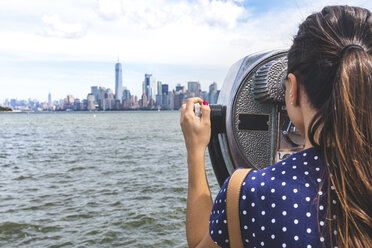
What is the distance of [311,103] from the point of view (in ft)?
3.14

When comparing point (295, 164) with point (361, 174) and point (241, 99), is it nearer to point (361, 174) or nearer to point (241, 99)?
point (361, 174)

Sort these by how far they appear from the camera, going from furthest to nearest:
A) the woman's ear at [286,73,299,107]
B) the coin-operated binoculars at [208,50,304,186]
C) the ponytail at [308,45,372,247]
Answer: the coin-operated binoculars at [208,50,304,186] → the woman's ear at [286,73,299,107] → the ponytail at [308,45,372,247]

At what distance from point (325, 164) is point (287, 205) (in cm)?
13

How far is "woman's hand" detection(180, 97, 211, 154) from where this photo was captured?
1.25 m

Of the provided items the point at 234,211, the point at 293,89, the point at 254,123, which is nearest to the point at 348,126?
the point at 293,89

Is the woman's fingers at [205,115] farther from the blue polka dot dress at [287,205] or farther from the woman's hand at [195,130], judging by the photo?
the blue polka dot dress at [287,205]

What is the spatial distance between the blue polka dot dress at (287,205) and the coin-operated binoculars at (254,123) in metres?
0.88

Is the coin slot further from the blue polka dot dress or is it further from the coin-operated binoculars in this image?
the blue polka dot dress

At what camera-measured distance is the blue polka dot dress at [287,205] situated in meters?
0.88

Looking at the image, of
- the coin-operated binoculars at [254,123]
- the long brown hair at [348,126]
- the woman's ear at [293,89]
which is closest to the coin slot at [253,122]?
the coin-operated binoculars at [254,123]

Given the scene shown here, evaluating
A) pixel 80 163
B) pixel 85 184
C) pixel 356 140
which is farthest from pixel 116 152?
pixel 356 140

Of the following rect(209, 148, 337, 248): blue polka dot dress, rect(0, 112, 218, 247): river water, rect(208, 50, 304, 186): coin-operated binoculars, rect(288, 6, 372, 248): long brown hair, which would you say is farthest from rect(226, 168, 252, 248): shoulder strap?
rect(0, 112, 218, 247): river water

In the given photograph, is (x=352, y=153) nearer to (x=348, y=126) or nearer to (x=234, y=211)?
(x=348, y=126)

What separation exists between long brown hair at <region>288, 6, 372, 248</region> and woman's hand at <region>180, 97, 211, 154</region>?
41cm
